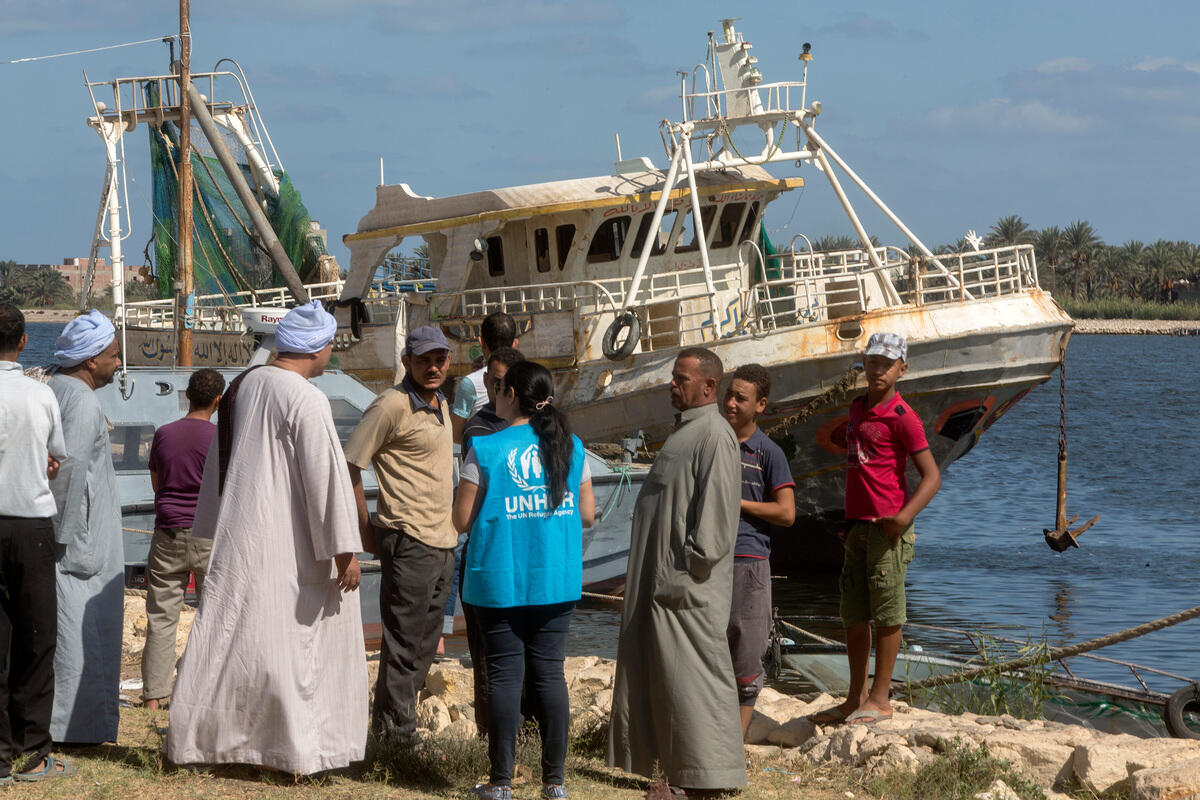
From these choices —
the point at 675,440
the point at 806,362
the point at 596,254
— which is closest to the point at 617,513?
the point at 806,362

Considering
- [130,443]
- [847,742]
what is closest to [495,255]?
[130,443]

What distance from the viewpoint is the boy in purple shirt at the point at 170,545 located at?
6496 millimetres

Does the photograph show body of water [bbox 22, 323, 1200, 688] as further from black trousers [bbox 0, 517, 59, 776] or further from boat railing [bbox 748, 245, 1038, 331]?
black trousers [bbox 0, 517, 59, 776]

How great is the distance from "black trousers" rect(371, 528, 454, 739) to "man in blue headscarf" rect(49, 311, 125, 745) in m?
1.04

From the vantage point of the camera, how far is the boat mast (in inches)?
650

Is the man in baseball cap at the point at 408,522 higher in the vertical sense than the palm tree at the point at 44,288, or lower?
lower

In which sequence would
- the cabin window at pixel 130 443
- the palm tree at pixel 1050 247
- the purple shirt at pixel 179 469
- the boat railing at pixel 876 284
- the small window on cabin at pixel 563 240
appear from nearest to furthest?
the purple shirt at pixel 179 469 → the cabin window at pixel 130 443 → the boat railing at pixel 876 284 → the small window on cabin at pixel 563 240 → the palm tree at pixel 1050 247

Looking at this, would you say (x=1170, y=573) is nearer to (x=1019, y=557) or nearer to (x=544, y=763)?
(x=1019, y=557)

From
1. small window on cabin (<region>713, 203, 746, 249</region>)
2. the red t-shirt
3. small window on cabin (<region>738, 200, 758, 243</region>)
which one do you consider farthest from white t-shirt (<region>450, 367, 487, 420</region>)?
small window on cabin (<region>738, 200, 758, 243</region>)

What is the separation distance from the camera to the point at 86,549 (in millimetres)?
5168

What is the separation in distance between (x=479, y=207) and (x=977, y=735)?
10.6m

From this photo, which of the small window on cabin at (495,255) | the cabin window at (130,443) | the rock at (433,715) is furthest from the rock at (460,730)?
the small window on cabin at (495,255)

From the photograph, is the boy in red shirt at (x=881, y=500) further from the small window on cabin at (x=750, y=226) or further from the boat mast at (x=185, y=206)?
the boat mast at (x=185, y=206)

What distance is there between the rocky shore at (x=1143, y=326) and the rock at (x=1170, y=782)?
96.6 meters
